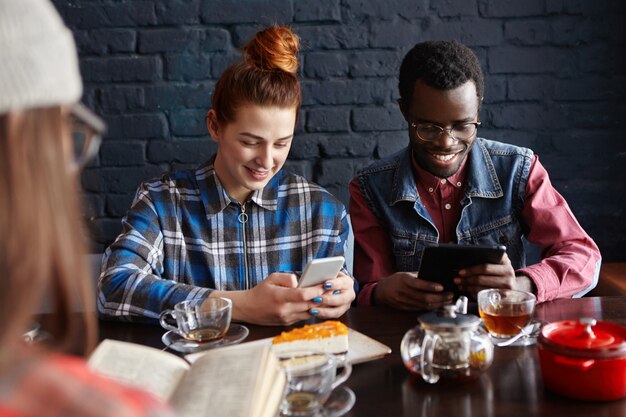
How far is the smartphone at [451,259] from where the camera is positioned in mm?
1600

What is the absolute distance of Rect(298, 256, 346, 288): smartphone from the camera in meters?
1.52

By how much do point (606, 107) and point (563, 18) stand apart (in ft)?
1.14

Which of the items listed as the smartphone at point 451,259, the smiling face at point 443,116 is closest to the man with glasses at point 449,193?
the smiling face at point 443,116

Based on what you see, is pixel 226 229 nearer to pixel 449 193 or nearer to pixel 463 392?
pixel 449 193

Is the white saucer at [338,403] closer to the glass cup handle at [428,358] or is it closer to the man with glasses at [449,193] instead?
the glass cup handle at [428,358]

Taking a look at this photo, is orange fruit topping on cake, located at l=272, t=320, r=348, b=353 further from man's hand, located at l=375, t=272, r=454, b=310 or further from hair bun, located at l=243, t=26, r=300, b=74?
hair bun, located at l=243, t=26, r=300, b=74

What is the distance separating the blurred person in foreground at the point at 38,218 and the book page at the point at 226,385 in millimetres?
341

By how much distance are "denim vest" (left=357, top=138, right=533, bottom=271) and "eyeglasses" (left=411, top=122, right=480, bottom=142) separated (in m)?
0.16

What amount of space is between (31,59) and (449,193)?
5.48 ft

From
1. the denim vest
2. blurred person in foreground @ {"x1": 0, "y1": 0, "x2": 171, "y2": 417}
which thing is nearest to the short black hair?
the denim vest

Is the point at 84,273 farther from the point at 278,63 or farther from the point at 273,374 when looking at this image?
the point at 278,63

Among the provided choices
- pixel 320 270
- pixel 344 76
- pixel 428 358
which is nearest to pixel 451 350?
pixel 428 358

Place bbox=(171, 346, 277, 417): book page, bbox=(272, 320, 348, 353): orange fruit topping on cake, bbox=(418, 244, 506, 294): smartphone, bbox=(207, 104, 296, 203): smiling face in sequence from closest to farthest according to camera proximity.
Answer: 1. bbox=(171, 346, 277, 417): book page
2. bbox=(272, 320, 348, 353): orange fruit topping on cake
3. bbox=(418, 244, 506, 294): smartphone
4. bbox=(207, 104, 296, 203): smiling face

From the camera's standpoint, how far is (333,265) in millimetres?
1552
